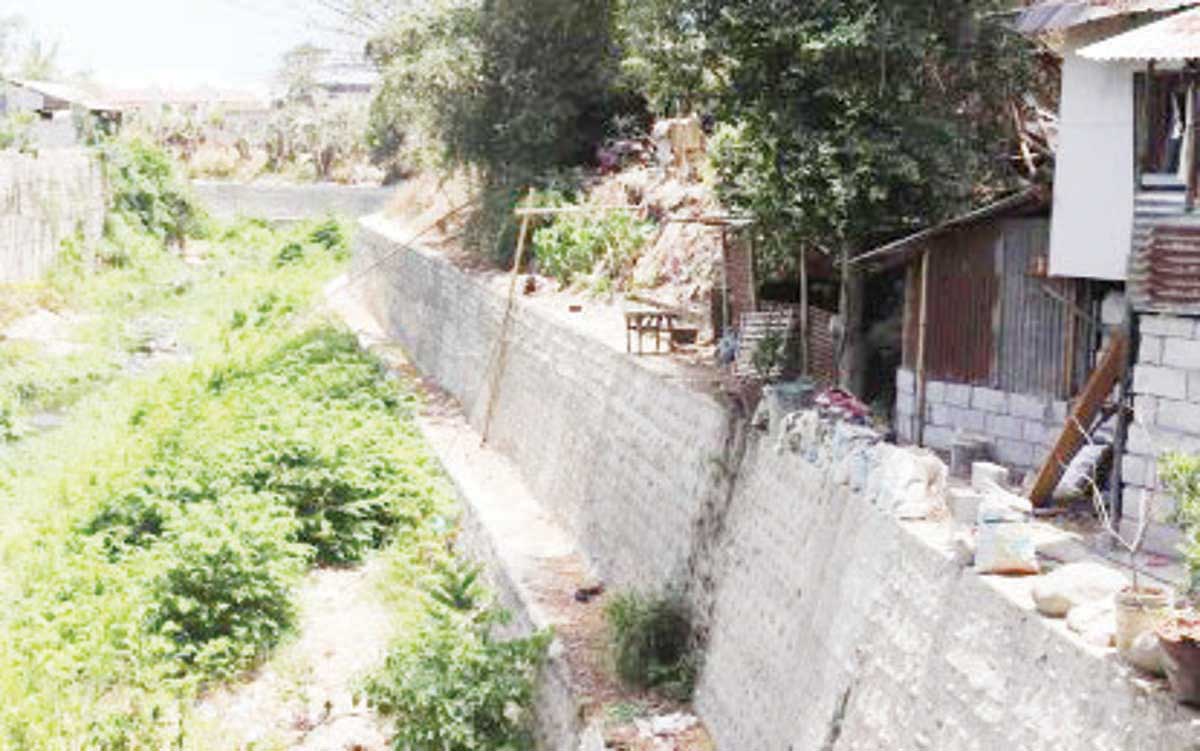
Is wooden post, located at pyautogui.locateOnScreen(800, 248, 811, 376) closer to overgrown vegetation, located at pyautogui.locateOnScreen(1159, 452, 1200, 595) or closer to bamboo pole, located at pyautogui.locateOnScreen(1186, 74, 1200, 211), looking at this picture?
bamboo pole, located at pyautogui.locateOnScreen(1186, 74, 1200, 211)

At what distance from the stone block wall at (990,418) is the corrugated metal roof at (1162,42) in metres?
3.20

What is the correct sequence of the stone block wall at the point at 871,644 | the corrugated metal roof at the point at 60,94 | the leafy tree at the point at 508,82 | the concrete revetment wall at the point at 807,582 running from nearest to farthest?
1. the stone block wall at the point at 871,644
2. the concrete revetment wall at the point at 807,582
3. the leafy tree at the point at 508,82
4. the corrugated metal roof at the point at 60,94

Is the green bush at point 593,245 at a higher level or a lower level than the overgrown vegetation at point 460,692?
higher

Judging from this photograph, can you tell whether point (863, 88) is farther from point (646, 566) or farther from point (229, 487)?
point (229, 487)

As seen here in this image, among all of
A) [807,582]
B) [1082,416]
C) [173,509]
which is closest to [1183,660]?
[807,582]

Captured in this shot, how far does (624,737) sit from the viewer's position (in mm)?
11672

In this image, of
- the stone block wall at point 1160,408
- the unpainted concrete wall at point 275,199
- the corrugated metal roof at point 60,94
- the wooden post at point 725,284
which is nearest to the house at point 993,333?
the stone block wall at point 1160,408

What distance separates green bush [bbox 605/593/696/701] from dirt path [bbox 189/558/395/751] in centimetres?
261

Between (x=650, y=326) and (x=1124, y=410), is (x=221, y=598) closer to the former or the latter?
(x=650, y=326)

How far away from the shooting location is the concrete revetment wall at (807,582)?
7484mm

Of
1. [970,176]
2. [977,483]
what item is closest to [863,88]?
[970,176]

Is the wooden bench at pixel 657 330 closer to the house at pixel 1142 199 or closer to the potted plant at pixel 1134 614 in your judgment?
the house at pixel 1142 199

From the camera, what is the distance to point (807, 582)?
35.7 feet

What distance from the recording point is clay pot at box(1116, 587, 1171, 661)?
6914 millimetres
